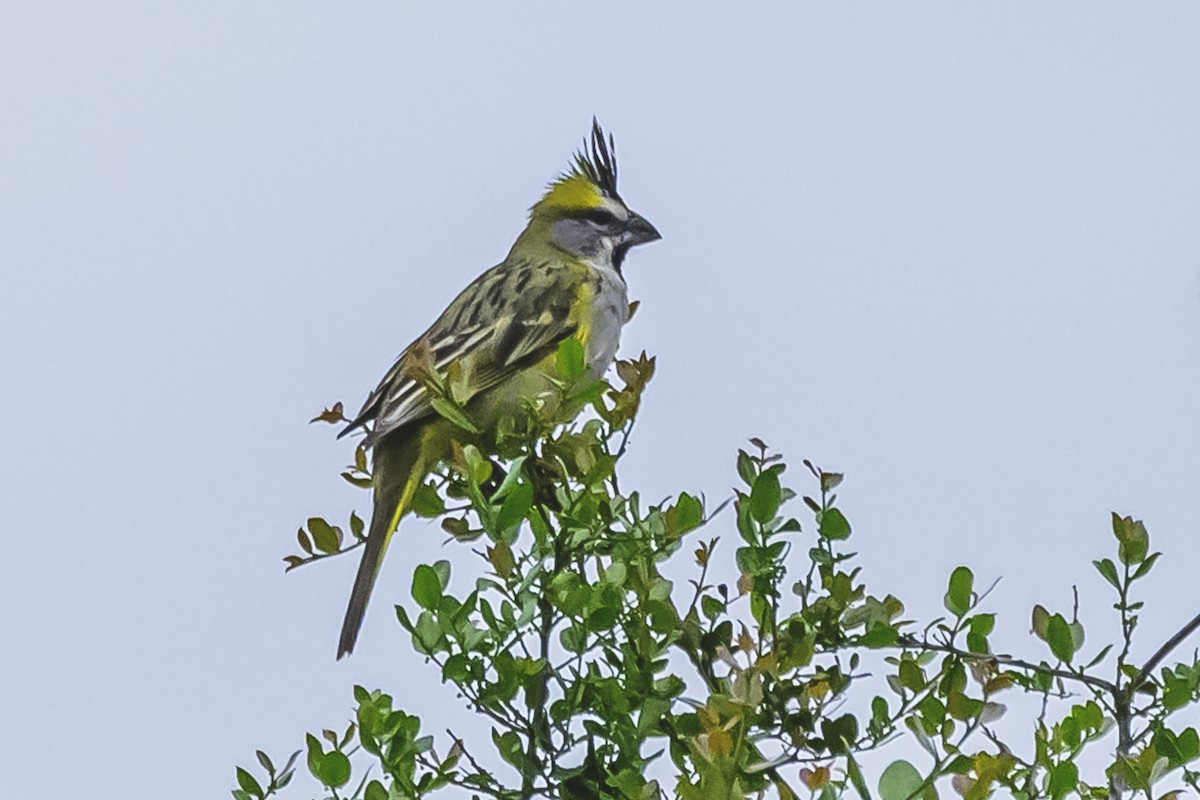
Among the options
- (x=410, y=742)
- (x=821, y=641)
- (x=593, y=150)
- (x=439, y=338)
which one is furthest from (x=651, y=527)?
(x=593, y=150)

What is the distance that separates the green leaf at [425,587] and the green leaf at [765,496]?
1.80 feet

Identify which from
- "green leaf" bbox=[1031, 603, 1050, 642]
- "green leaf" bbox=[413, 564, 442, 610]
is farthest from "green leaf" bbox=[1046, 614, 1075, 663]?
"green leaf" bbox=[413, 564, 442, 610]

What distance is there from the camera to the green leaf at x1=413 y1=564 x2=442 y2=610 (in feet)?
8.73

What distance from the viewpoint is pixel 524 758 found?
8.84ft

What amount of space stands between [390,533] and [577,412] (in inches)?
41.6

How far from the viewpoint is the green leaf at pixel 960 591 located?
2770 millimetres

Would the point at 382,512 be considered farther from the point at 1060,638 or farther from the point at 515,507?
the point at 1060,638

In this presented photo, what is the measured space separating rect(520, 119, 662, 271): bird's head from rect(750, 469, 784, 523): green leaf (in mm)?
3010

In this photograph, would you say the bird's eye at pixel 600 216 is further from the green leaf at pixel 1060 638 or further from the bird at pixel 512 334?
the green leaf at pixel 1060 638

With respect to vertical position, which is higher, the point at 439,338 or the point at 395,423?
the point at 439,338

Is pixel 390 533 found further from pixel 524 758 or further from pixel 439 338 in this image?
pixel 524 758

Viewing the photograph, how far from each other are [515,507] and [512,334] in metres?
2.19

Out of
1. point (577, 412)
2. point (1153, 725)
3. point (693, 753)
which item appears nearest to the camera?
point (693, 753)

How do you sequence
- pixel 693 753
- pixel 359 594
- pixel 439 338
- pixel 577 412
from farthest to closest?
pixel 439 338 → pixel 359 594 → pixel 577 412 → pixel 693 753
